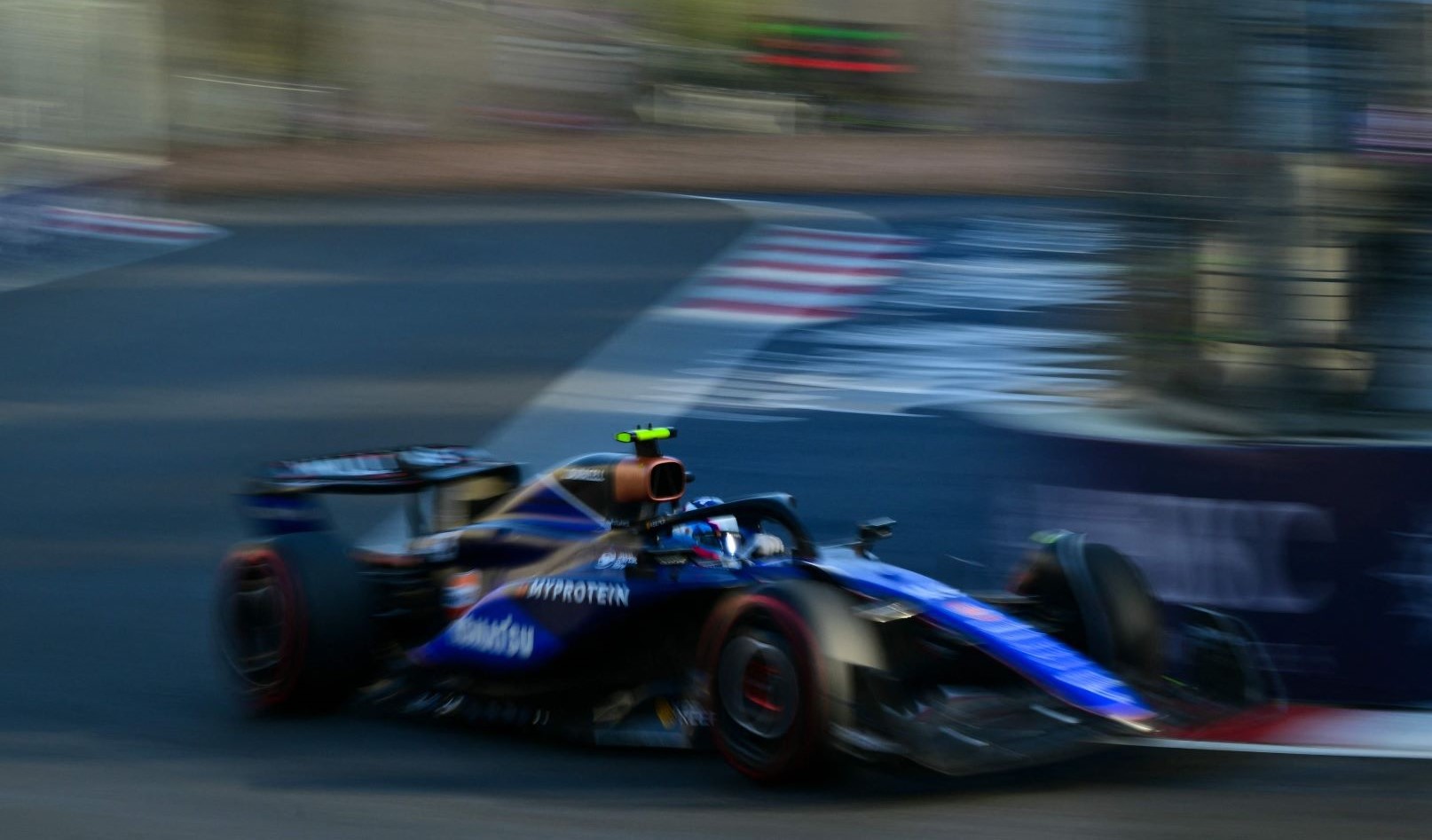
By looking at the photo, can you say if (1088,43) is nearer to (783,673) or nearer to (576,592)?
(576,592)

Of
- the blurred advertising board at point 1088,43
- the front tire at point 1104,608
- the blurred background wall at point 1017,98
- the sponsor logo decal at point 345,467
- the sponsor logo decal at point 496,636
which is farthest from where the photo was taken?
the sponsor logo decal at point 345,467

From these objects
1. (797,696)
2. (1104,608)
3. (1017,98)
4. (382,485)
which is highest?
(1017,98)

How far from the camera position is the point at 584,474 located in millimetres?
5738

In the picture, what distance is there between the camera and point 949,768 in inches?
174

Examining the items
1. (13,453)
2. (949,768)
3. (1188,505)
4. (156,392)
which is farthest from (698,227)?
(949,768)

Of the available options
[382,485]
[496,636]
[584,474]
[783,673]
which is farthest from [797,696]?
[382,485]

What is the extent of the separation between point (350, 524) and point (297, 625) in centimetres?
291

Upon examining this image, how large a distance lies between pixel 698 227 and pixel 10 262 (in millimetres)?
5601

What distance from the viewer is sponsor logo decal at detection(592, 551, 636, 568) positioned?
5.27 m

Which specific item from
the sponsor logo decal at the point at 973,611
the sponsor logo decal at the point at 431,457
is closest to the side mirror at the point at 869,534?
the sponsor logo decal at the point at 973,611

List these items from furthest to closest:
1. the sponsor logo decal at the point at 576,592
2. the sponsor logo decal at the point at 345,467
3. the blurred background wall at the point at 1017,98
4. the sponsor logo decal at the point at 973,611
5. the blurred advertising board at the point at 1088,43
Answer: the sponsor logo decal at the point at 345,467
the blurred advertising board at the point at 1088,43
the blurred background wall at the point at 1017,98
the sponsor logo decal at the point at 576,592
the sponsor logo decal at the point at 973,611

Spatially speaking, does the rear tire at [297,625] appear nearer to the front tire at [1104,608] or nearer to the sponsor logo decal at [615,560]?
the sponsor logo decal at [615,560]

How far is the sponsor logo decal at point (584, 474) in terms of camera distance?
568 centimetres

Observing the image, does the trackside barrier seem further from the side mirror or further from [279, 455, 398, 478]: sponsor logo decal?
[279, 455, 398, 478]: sponsor logo decal
